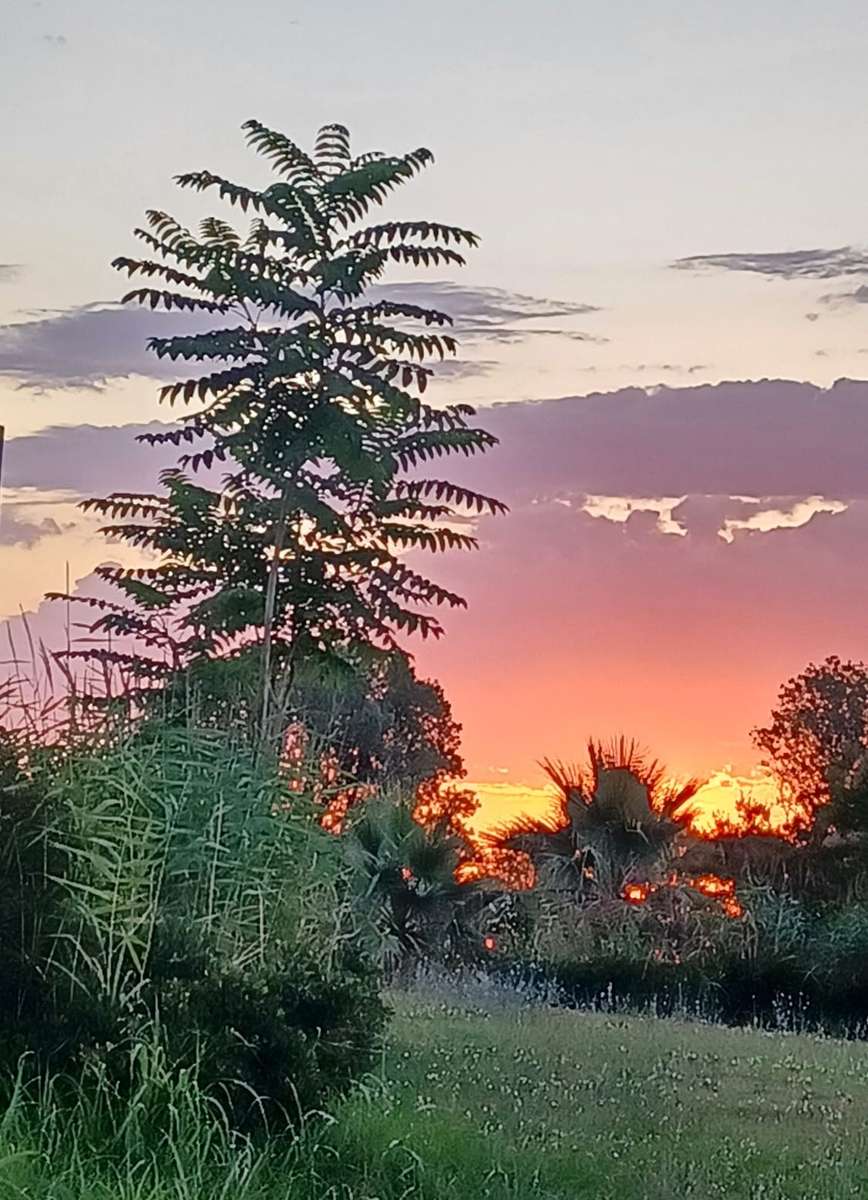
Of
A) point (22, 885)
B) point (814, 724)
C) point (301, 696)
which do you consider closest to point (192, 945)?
point (22, 885)

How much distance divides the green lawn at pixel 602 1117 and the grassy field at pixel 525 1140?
0.6 inches

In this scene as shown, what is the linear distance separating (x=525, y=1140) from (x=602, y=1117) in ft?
3.20

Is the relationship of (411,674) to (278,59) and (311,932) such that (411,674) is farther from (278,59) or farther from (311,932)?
(311,932)

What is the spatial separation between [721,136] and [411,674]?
16.7 feet

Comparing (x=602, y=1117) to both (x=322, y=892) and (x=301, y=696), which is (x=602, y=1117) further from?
(x=301, y=696)

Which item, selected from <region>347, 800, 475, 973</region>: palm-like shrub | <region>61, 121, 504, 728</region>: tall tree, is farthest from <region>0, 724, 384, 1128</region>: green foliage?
<region>347, 800, 475, 973</region>: palm-like shrub

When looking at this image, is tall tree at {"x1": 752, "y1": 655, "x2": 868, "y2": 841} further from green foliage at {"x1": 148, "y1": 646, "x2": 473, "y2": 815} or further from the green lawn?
the green lawn

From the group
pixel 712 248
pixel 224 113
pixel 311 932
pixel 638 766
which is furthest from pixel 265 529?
pixel 638 766

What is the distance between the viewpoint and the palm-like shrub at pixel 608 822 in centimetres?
2336

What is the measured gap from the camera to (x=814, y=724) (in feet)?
133

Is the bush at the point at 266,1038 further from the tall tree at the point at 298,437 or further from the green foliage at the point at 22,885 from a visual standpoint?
the tall tree at the point at 298,437

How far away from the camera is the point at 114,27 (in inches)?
568

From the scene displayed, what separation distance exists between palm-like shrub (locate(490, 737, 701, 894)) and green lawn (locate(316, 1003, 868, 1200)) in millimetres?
9498

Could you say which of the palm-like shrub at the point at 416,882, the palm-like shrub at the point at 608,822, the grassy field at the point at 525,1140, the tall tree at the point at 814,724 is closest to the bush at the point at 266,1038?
the grassy field at the point at 525,1140
